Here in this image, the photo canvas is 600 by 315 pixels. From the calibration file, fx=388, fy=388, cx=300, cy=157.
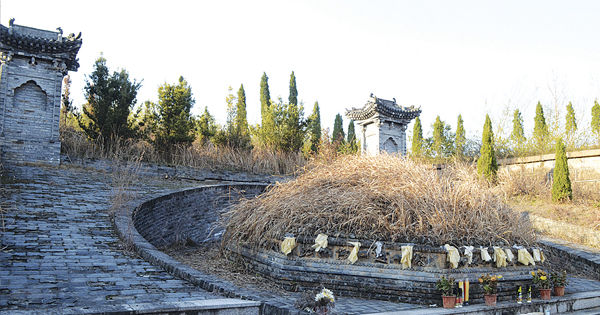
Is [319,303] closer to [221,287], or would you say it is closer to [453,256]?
[221,287]

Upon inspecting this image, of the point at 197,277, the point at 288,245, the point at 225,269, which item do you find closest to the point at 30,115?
the point at 225,269

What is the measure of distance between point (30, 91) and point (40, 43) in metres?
1.62

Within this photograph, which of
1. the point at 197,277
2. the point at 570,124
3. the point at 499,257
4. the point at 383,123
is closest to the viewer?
the point at 197,277

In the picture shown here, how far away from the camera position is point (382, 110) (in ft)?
48.5

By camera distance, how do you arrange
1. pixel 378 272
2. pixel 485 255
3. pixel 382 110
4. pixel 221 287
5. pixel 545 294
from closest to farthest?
pixel 221 287
pixel 378 272
pixel 485 255
pixel 545 294
pixel 382 110

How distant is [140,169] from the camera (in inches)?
536

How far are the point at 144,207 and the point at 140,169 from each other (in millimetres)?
5163

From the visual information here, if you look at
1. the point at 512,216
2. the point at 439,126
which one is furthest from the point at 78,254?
the point at 439,126

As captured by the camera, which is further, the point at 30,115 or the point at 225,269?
the point at 30,115

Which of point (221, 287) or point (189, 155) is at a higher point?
point (189, 155)

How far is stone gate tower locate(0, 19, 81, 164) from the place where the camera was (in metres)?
12.3

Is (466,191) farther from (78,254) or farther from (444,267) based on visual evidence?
(78,254)

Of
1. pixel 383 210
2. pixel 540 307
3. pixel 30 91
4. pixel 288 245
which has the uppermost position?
pixel 30 91

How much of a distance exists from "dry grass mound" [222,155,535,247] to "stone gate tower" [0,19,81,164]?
8.97m
